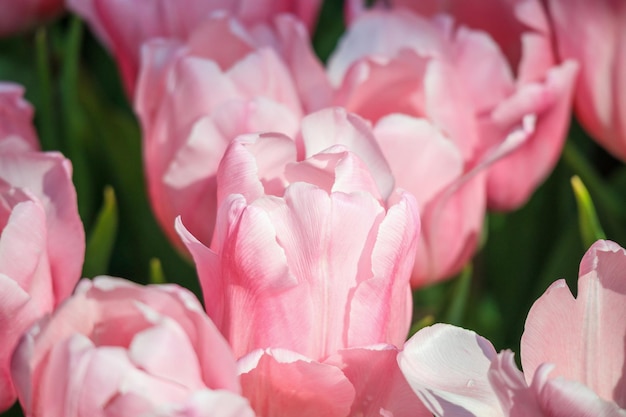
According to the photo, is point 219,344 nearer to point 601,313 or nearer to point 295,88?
point 601,313

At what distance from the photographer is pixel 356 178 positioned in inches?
14.8

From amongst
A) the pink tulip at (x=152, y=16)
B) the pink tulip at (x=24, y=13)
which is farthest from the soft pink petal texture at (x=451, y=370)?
the pink tulip at (x=24, y=13)

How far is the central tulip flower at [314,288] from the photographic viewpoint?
0.35 m

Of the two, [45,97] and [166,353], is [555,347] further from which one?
[45,97]

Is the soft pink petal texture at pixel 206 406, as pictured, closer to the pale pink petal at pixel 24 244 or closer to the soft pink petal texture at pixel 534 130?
the pale pink petal at pixel 24 244

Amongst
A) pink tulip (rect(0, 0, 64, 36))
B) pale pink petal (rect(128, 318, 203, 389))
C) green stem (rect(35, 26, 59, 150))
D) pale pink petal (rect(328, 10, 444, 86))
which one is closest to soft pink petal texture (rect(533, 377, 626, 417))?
pale pink petal (rect(128, 318, 203, 389))

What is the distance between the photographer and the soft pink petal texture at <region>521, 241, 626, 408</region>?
0.34 meters

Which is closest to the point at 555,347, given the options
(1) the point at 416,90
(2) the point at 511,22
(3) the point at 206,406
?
(3) the point at 206,406

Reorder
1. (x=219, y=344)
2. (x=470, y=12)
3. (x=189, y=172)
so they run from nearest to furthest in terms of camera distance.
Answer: (x=219, y=344) < (x=189, y=172) < (x=470, y=12)

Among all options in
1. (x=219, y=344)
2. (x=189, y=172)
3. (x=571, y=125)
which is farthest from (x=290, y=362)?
(x=571, y=125)

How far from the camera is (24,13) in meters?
0.80

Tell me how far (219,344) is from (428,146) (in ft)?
0.74

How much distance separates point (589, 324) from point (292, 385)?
0.33 ft

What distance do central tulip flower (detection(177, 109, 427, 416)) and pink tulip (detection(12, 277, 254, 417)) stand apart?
0.12 ft
